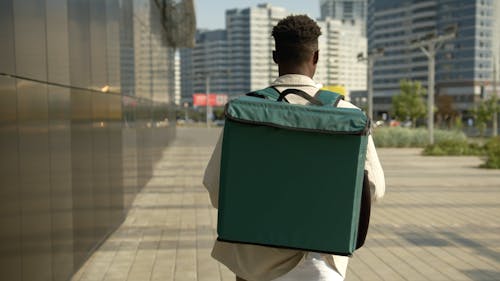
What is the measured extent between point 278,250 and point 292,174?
345mm

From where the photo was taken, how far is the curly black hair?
2525mm

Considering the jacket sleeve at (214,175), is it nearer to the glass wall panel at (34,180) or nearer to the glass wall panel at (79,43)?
the glass wall panel at (34,180)

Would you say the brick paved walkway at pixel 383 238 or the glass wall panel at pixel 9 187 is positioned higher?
the glass wall panel at pixel 9 187

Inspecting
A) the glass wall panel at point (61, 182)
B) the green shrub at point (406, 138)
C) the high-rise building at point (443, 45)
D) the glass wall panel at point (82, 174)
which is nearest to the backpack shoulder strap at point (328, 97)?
the glass wall panel at point (61, 182)

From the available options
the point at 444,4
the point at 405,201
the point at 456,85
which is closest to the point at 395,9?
the point at 444,4

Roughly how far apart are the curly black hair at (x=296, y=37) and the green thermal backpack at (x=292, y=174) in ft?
0.93

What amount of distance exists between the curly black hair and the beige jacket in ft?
0.28

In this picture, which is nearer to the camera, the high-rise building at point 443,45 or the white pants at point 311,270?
the white pants at point 311,270

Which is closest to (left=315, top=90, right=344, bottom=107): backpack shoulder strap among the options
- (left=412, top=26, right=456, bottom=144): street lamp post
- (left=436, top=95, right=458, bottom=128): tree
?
(left=412, top=26, right=456, bottom=144): street lamp post

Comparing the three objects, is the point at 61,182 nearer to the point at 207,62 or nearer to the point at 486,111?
the point at 486,111

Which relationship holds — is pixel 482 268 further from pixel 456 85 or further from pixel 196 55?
pixel 196 55

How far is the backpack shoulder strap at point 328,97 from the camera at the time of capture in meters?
2.44

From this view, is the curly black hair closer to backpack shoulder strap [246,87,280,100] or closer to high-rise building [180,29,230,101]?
backpack shoulder strap [246,87,280,100]

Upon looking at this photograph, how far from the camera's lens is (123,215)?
9969mm
